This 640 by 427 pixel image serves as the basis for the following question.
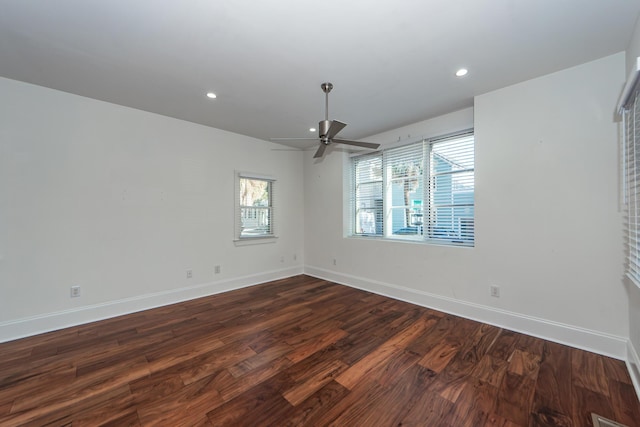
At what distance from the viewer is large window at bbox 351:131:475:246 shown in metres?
3.29

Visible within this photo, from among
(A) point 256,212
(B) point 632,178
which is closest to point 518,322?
(B) point 632,178

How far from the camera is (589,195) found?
2307 millimetres

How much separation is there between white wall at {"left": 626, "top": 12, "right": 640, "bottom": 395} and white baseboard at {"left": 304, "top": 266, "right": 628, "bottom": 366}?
6.4 inches

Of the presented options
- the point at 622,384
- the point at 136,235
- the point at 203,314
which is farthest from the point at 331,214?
the point at 622,384

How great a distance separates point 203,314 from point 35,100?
121 inches

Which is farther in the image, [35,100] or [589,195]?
[35,100]

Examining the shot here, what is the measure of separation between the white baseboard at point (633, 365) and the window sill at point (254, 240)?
4524 millimetres

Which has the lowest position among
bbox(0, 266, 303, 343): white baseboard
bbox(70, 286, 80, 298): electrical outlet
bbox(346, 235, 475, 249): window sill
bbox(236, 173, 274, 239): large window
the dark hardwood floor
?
the dark hardwood floor

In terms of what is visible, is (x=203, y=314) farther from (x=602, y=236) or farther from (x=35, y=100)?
(x=602, y=236)

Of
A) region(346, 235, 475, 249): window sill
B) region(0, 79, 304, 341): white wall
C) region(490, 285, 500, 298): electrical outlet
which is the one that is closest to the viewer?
region(0, 79, 304, 341): white wall

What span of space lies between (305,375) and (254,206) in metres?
3.24

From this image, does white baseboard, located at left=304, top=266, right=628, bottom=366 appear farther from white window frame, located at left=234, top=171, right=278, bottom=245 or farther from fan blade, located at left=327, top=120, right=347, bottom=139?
fan blade, located at left=327, top=120, right=347, bottom=139

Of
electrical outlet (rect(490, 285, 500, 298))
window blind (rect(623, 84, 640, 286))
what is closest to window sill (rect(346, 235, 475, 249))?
electrical outlet (rect(490, 285, 500, 298))

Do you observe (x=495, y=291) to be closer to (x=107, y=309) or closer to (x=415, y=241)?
(x=415, y=241)
